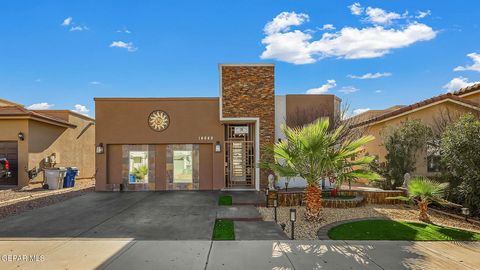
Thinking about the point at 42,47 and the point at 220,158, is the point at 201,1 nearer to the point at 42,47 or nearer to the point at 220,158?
the point at 220,158

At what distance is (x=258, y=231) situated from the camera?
8555 mm

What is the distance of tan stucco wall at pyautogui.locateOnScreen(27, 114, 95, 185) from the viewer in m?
18.1

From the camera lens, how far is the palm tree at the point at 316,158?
8.98 meters

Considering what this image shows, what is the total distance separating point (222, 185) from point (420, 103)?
11.1 metres

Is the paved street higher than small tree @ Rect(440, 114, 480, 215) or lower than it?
lower

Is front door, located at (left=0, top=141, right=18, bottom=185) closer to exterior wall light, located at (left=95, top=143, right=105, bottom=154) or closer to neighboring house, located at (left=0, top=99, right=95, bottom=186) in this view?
neighboring house, located at (left=0, top=99, right=95, bottom=186)

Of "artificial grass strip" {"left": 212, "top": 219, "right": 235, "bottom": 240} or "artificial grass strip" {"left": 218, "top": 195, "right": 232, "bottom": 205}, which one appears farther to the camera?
"artificial grass strip" {"left": 218, "top": 195, "right": 232, "bottom": 205}

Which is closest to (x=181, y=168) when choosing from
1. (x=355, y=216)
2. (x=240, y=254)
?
(x=355, y=216)

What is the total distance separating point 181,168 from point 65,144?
10217 mm

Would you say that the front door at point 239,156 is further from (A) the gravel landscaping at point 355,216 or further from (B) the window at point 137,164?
(A) the gravel landscaping at point 355,216

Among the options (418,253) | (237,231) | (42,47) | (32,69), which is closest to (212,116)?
(237,231)

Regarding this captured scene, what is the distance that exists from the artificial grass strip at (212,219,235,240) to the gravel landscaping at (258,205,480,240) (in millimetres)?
1479

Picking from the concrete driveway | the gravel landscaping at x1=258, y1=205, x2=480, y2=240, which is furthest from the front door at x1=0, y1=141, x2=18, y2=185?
the gravel landscaping at x1=258, y1=205, x2=480, y2=240

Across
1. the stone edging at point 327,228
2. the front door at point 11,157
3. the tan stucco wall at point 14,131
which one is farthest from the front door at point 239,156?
the front door at point 11,157
